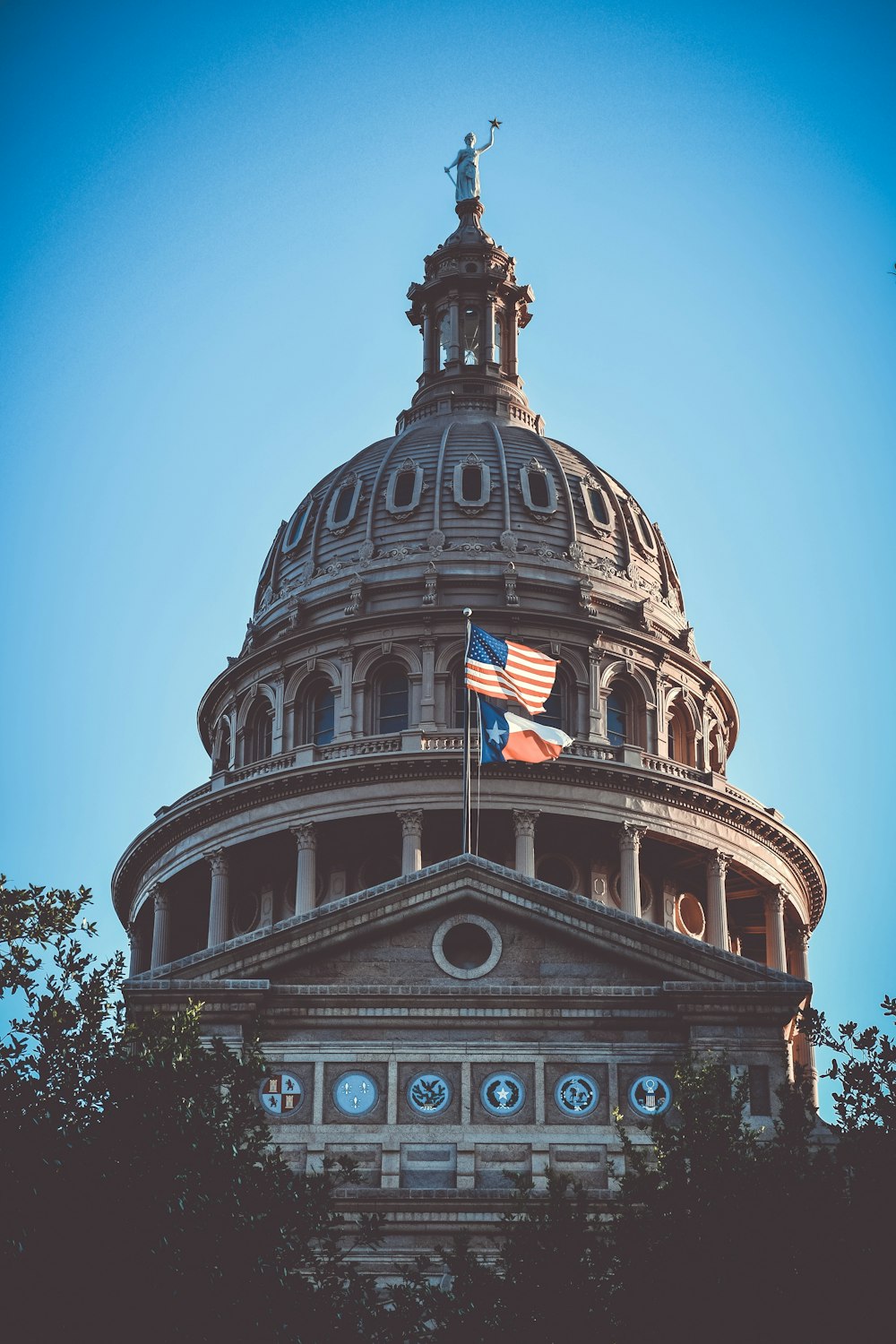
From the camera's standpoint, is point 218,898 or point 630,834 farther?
point 218,898

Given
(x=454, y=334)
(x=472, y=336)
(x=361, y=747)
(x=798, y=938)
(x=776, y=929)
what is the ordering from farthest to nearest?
(x=472, y=336), (x=454, y=334), (x=798, y=938), (x=776, y=929), (x=361, y=747)

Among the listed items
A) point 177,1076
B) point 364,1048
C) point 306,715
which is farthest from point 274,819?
point 177,1076

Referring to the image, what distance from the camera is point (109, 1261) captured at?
1195 inches

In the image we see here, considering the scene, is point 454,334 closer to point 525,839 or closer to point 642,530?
point 642,530

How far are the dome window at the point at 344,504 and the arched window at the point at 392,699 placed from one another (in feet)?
24.8

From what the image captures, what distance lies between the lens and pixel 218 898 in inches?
2943

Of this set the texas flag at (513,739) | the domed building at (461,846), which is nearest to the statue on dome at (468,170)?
the domed building at (461,846)

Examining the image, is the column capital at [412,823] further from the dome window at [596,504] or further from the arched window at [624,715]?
the dome window at [596,504]

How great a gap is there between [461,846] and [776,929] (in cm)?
1647

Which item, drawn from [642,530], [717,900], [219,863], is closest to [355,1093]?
[219,863]

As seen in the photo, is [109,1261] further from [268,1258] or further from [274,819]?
[274,819]

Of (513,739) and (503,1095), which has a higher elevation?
(513,739)

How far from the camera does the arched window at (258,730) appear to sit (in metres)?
81.5

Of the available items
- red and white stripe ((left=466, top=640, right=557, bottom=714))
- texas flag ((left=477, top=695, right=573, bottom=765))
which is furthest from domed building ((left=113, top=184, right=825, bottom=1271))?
red and white stripe ((left=466, top=640, right=557, bottom=714))
